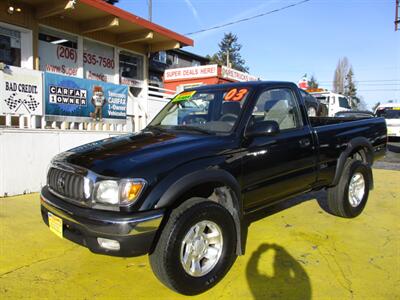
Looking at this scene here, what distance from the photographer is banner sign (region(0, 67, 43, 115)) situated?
6.82m

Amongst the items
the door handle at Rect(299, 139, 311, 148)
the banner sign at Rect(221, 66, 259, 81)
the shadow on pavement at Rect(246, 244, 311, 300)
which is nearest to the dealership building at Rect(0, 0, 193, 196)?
the shadow on pavement at Rect(246, 244, 311, 300)

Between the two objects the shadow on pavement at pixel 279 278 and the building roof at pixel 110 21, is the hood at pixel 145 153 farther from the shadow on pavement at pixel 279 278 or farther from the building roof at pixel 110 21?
the building roof at pixel 110 21

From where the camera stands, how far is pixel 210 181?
10.6ft

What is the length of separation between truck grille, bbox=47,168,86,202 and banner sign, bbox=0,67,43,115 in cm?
413

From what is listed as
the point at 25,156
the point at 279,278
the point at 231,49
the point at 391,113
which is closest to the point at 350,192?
the point at 279,278

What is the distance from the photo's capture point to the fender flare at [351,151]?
4977mm

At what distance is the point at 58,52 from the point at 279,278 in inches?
372

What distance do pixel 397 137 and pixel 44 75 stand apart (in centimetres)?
1856

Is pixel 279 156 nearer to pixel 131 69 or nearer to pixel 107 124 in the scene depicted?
pixel 107 124

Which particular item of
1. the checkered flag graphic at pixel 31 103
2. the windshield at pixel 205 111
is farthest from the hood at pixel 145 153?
the checkered flag graphic at pixel 31 103

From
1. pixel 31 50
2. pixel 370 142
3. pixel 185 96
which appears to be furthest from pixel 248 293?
pixel 31 50

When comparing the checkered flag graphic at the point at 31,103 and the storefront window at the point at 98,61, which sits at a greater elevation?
the storefront window at the point at 98,61

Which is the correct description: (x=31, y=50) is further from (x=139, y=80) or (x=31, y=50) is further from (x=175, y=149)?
(x=175, y=149)

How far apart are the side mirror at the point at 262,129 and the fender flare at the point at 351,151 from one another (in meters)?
1.71
